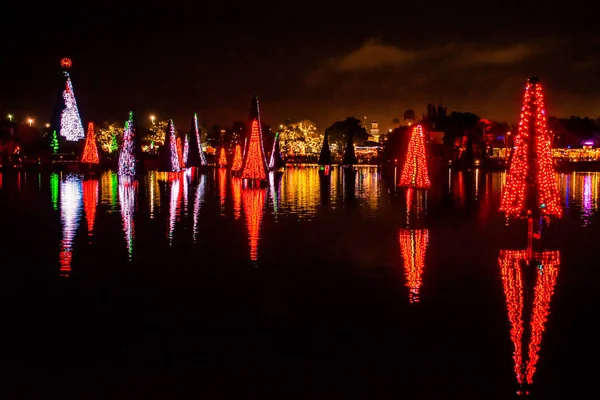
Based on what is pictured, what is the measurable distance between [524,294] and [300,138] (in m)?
97.1

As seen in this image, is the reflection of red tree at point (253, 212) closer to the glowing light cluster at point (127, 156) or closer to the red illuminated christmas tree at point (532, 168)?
the red illuminated christmas tree at point (532, 168)

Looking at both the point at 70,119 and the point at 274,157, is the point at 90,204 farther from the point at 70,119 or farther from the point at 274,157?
the point at 70,119

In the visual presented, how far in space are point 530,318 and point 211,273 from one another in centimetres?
470

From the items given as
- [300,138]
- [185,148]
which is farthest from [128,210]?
[300,138]

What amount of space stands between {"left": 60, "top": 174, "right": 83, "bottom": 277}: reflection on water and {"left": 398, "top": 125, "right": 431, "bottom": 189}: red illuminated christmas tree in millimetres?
14077

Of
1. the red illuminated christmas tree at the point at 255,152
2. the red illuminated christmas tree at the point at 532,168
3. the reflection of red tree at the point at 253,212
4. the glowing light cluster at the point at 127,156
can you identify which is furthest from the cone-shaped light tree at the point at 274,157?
the red illuminated christmas tree at the point at 532,168

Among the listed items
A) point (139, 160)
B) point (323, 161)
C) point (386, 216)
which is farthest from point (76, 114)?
point (386, 216)

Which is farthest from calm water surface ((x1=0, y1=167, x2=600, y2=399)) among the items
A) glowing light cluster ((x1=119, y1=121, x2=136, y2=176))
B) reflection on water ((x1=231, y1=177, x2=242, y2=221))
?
glowing light cluster ((x1=119, y1=121, x2=136, y2=176))

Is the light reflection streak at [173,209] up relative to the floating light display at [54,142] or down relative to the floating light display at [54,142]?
down

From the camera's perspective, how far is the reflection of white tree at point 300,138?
105m

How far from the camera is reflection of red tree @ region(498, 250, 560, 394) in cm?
650

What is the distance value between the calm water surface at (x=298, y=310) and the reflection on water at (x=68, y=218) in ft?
0.31

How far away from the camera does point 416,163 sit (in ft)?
103

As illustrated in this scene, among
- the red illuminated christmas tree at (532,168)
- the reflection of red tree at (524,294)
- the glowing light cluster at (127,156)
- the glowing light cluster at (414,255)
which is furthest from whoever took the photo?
the glowing light cluster at (127,156)
